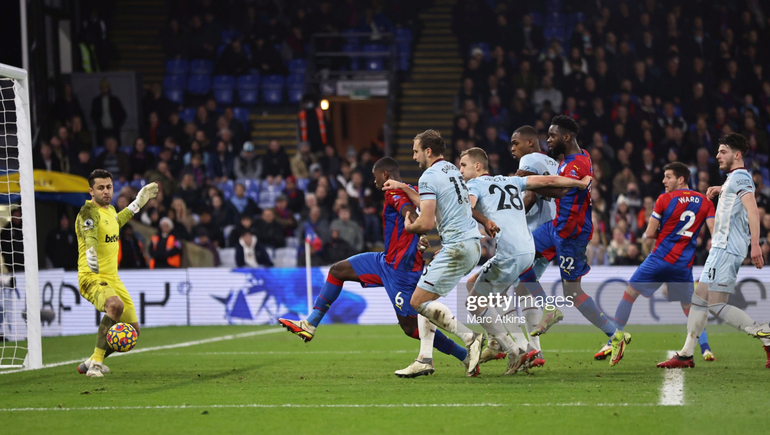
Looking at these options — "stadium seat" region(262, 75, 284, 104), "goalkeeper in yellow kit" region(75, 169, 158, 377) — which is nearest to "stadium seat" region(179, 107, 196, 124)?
"stadium seat" region(262, 75, 284, 104)

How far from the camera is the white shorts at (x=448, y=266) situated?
279 inches

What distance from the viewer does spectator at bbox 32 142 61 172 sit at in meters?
18.4

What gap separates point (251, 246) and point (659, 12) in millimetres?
12336

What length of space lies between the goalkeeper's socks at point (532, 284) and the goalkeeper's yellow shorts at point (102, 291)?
13.0ft

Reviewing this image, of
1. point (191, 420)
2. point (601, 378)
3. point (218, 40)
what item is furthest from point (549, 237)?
point (218, 40)

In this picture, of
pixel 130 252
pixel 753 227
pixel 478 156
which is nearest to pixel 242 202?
pixel 130 252

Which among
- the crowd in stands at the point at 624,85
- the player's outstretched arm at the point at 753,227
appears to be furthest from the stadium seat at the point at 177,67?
the player's outstretched arm at the point at 753,227

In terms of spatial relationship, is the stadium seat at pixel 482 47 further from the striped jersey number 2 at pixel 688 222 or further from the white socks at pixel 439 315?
the white socks at pixel 439 315

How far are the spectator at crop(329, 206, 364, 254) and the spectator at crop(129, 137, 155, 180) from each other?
17.7 feet

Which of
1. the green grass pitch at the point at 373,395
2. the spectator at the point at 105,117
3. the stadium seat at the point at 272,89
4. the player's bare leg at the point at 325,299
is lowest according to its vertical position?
the green grass pitch at the point at 373,395

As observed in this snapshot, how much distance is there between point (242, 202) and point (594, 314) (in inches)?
424

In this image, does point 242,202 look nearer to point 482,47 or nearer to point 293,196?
point 293,196

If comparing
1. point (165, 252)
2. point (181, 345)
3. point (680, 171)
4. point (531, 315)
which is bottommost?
point (181, 345)

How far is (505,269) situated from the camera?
751cm
